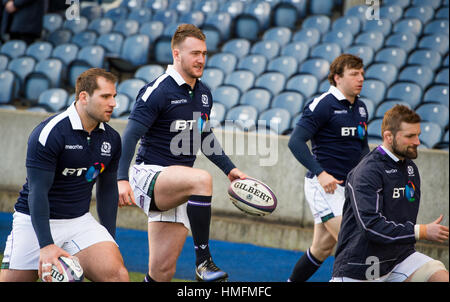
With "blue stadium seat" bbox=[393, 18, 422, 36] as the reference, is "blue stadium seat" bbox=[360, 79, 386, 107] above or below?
below

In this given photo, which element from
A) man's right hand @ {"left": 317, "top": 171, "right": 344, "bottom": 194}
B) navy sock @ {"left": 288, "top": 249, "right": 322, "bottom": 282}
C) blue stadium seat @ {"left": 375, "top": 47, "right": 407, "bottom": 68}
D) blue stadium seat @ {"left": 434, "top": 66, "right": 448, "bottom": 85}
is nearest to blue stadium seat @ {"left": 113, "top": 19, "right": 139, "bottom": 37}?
blue stadium seat @ {"left": 375, "top": 47, "right": 407, "bottom": 68}

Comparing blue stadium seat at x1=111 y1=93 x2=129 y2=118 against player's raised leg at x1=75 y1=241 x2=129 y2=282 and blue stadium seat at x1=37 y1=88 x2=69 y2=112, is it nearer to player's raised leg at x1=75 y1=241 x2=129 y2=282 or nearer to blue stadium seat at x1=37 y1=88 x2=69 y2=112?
blue stadium seat at x1=37 y1=88 x2=69 y2=112

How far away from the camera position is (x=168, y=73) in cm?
502

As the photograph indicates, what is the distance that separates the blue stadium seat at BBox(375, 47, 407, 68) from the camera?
11.5 m

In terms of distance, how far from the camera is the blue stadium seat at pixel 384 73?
1109cm

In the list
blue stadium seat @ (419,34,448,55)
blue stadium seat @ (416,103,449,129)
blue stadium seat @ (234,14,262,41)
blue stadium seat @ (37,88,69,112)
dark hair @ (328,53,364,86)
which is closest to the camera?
dark hair @ (328,53,364,86)

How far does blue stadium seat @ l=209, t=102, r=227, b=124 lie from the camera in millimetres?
10469

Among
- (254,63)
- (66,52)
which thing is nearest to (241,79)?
(254,63)

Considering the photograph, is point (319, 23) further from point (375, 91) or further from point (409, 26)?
point (375, 91)

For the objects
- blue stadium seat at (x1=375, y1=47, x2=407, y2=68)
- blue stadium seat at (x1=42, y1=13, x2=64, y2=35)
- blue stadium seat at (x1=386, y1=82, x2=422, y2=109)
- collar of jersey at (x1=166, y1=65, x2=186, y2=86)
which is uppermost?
blue stadium seat at (x1=42, y1=13, x2=64, y2=35)

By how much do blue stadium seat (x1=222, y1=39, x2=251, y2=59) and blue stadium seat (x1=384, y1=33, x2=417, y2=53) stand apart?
2720 millimetres

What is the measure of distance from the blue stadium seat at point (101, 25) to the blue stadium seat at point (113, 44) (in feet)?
2.77

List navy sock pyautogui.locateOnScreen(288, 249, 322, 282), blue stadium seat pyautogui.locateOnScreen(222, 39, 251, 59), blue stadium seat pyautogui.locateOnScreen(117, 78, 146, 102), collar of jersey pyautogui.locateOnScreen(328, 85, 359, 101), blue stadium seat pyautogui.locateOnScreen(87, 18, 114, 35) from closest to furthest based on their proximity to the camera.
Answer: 1. collar of jersey pyautogui.locateOnScreen(328, 85, 359, 101)
2. navy sock pyautogui.locateOnScreen(288, 249, 322, 282)
3. blue stadium seat pyautogui.locateOnScreen(117, 78, 146, 102)
4. blue stadium seat pyautogui.locateOnScreen(222, 39, 251, 59)
5. blue stadium seat pyautogui.locateOnScreen(87, 18, 114, 35)

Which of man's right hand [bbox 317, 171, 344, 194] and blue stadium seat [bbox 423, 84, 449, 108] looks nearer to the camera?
man's right hand [bbox 317, 171, 344, 194]
